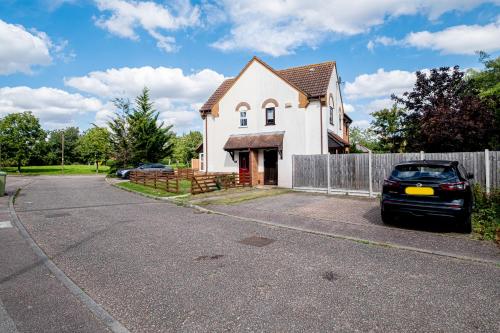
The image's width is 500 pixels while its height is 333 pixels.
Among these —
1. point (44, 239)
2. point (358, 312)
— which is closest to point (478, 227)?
point (358, 312)

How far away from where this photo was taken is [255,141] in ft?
64.6

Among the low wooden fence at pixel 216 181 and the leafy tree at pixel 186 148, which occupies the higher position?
the leafy tree at pixel 186 148

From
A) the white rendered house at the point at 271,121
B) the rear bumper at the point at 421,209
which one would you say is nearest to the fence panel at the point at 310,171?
the white rendered house at the point at 271,121

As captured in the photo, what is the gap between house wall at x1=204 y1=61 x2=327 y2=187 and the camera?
18.7 m

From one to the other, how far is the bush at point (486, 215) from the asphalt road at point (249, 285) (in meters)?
2.32

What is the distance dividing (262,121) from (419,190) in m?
13.9

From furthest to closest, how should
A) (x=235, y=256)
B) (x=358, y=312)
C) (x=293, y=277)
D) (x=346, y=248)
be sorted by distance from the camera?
(x=346, y=248) → (x=235, y=256) → (x=293, y=277) → (x=358, y=312)

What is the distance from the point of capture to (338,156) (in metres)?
15.3

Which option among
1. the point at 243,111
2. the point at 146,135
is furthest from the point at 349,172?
the point at 146,135

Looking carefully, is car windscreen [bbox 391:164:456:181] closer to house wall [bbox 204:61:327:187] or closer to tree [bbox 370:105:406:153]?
house wall [bbox 204:61:327:187]

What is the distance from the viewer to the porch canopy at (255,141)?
18750 mm

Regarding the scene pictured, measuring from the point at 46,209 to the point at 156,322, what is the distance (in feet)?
35.7

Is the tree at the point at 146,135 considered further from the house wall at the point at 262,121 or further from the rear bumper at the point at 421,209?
the rear bumper at the point at 421,209

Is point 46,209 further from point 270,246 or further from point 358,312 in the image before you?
point 358,312
